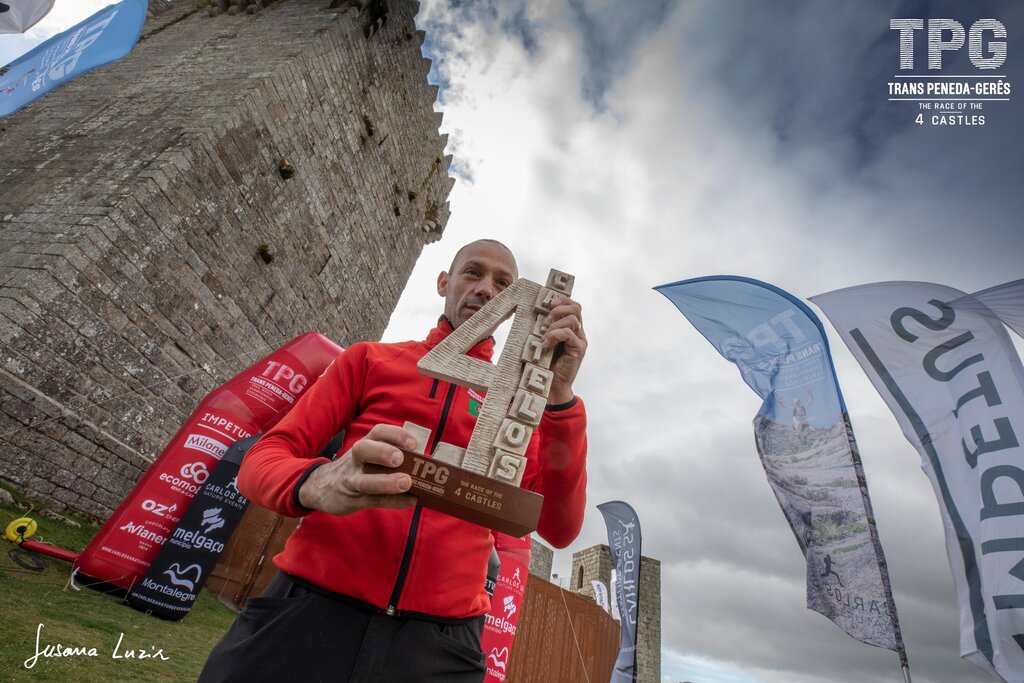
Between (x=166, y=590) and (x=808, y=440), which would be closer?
(x=166, y=590)

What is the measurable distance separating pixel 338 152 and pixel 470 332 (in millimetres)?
7730

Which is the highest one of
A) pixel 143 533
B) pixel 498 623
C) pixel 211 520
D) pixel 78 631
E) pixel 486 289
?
pixel 486 289

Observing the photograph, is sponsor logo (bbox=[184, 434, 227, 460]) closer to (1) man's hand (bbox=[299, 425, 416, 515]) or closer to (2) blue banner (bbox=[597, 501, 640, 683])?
(1) man's hand (bbox=[299, 425, 416, 515])

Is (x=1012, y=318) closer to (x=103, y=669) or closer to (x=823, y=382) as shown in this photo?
(x=823, y=382)

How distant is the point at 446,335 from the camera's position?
1.88 metres

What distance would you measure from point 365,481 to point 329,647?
1.65 ft

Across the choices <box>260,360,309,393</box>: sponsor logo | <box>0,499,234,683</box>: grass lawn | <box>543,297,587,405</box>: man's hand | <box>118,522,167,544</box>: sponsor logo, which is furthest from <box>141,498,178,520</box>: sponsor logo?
<box>543,297,587,405</box>: man's hand

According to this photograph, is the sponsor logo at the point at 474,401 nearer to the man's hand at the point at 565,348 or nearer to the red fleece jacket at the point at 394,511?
the red fleece jacket at the point at 394,511

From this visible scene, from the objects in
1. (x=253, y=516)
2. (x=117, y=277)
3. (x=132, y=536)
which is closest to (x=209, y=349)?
(x=117, y=277)

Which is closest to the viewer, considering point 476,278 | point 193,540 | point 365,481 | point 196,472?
point 365,481

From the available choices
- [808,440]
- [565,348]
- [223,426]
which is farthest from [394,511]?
[808,440]

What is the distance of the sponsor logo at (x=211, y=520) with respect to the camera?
414 centimetres

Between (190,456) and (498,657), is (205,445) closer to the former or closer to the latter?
(190,456)

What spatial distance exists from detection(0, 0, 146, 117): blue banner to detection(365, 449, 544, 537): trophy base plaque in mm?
5357
